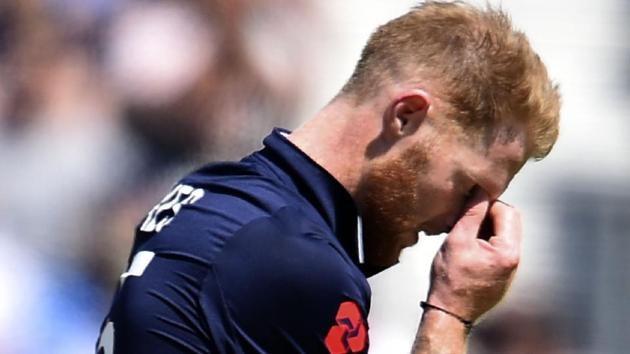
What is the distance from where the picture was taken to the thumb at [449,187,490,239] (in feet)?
8.21

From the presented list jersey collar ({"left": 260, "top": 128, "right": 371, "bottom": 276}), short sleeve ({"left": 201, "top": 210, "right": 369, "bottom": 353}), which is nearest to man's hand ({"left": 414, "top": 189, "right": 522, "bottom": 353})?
jersey collar ({"left": 260, "top": 128, "right": 371, "bottom": 276})

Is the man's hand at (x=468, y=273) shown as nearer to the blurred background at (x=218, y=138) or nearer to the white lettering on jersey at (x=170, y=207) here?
the white lettering on jersey at (x=170, y=207)

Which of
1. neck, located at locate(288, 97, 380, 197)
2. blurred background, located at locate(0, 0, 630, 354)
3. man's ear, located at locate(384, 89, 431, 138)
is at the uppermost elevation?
man's ear, located at locate(384, 89, 431, 138)

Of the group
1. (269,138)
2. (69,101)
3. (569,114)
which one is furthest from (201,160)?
(269,138)

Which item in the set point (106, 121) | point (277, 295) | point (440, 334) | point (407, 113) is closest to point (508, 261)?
point (440, 334)

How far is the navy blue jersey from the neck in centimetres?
10

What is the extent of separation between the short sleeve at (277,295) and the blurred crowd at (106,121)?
1881mm

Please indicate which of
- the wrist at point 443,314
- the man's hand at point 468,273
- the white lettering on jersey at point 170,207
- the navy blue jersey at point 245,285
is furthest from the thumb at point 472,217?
the white lettering on jersey at point 170,207

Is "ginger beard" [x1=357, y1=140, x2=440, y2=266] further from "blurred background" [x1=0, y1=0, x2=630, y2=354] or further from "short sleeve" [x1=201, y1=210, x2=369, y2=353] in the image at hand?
→ "blurred background" [x1=0, y1=0, x2=630, y2=354]

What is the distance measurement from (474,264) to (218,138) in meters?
1.85

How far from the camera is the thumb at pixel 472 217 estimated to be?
2.50 m

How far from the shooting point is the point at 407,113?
242 cm

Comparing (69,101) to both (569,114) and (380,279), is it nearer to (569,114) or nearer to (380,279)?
(380,279)

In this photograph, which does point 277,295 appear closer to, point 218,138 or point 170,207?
point 170,207
